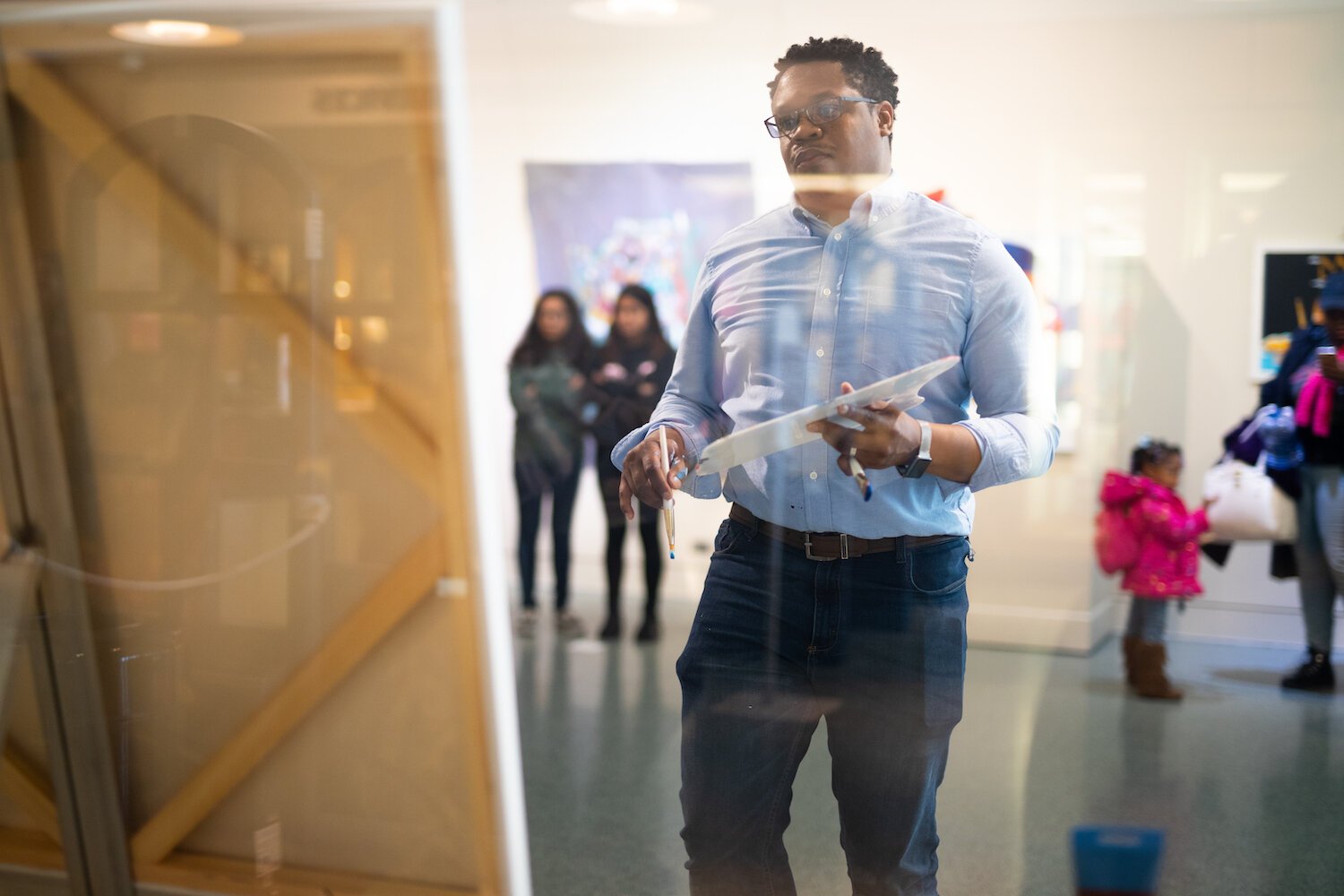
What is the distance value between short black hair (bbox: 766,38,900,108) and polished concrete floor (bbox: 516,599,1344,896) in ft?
3.23

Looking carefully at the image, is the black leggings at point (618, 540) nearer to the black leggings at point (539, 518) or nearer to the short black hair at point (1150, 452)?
the black leggings at point (539, 518)

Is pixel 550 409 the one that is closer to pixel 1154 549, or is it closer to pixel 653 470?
pixel 653 470

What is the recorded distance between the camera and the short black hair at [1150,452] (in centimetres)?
202

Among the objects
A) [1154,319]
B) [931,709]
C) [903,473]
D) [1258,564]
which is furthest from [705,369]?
[1258,564]

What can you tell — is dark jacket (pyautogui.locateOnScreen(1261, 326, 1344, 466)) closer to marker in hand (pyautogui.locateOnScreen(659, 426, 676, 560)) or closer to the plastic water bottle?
the plastic water bottle

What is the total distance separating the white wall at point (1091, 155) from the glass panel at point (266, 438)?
0.56 meters

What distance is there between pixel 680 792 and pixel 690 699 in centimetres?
19

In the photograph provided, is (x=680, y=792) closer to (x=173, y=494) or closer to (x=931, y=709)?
(x=931, y=709)

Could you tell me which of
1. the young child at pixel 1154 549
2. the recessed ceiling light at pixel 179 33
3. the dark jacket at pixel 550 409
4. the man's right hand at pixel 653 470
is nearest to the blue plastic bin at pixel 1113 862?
the young child at pixel 1154 549

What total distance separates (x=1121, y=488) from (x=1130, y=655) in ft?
1.13

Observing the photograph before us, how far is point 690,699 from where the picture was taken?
1885 mm

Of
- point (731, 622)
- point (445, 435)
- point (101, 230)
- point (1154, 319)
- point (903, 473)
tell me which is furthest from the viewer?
point (101, 230)

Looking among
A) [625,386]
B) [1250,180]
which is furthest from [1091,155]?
[625,386]

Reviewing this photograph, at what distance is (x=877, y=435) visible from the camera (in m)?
1.63
